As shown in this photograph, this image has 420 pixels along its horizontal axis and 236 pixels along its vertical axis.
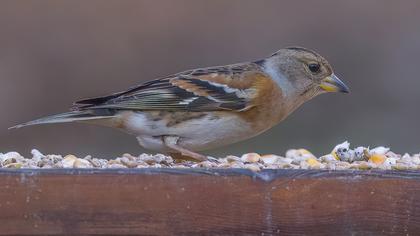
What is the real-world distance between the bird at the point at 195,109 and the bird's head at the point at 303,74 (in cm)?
4

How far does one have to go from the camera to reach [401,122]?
37.7ft

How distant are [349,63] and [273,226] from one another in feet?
27.8

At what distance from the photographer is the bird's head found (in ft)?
20.3

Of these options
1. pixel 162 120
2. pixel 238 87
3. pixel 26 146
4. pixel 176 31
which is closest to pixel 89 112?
pixel 162 120

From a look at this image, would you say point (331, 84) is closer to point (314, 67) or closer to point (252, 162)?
point (314, 67)

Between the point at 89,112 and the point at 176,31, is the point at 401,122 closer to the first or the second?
the point at 176,31

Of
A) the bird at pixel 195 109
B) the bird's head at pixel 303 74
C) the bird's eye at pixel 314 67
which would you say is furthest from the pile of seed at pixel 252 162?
the bird's eye at pixel 314 67

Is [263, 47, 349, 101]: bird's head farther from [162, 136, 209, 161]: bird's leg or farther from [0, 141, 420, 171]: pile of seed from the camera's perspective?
[162, 136, 209, 161]: bird's leg

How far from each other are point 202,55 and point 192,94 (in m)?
6.77

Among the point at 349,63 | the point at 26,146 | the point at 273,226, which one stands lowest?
the point at 273,226

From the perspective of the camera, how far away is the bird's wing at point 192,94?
18.8 feet

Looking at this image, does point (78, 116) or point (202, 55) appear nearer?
point (78, 116)

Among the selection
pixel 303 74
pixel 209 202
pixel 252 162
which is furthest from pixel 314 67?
pixel 209 202

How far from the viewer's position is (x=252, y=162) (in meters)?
5.04
